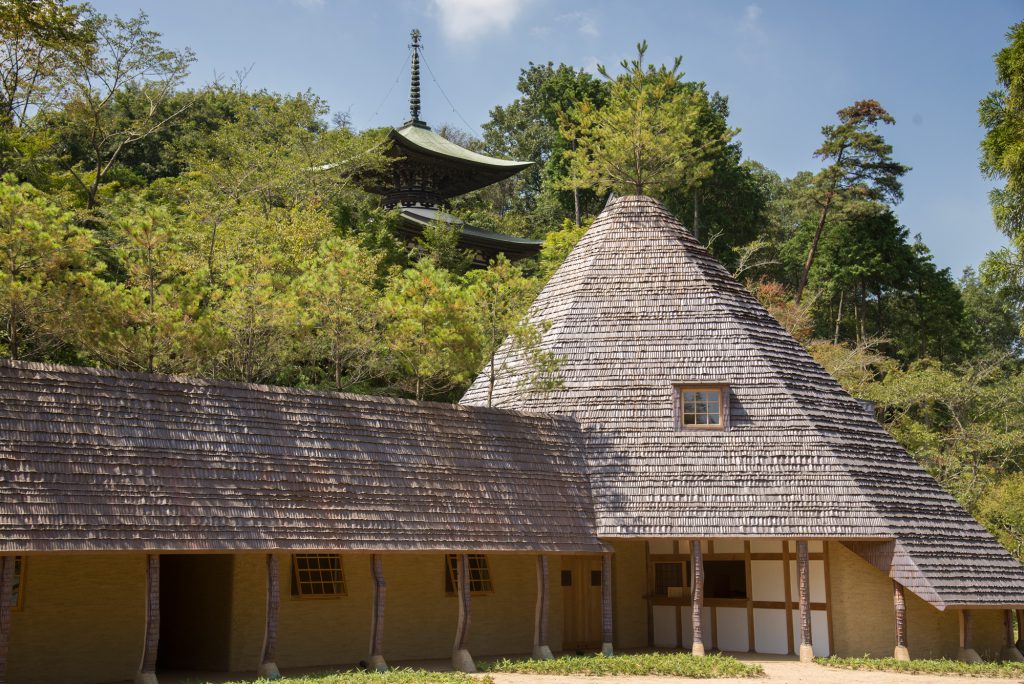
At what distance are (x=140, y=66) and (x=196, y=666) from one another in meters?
17.6

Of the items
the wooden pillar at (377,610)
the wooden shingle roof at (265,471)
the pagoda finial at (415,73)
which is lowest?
the wooden pillar at (377,610)

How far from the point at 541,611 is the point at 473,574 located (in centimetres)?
142

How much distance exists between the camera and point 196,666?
1465 cm

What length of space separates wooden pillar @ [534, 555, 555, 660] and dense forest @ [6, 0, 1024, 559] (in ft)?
11.7

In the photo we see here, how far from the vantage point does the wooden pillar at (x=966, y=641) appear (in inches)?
641

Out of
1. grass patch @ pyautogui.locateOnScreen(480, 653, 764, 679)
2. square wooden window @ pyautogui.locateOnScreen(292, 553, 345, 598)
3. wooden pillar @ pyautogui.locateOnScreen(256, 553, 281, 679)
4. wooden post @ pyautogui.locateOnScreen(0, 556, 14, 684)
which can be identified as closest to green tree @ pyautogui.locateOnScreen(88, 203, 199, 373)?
square wooden window @ pyautogui.locateOnScreen(292, 553, 345, 598)

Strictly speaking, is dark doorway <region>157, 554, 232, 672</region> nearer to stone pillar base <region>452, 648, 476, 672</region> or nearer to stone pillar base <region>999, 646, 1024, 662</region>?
stone pillar base <region>452, 648, 476, 672</region>

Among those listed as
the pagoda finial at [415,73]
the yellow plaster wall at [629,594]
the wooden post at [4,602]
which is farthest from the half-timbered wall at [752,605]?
the pagoda finial at [415,73]

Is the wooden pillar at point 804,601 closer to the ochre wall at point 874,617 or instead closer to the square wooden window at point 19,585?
the ochre wall at point 874,617

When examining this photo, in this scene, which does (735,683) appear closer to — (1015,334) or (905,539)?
(905,539)

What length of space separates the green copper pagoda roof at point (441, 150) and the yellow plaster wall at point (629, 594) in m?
17.6

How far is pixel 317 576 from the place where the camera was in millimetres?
15117

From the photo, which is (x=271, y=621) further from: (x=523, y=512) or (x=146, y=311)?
(x=146, y=311)

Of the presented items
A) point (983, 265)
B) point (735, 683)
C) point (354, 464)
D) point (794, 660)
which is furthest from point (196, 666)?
point (983, 265)
